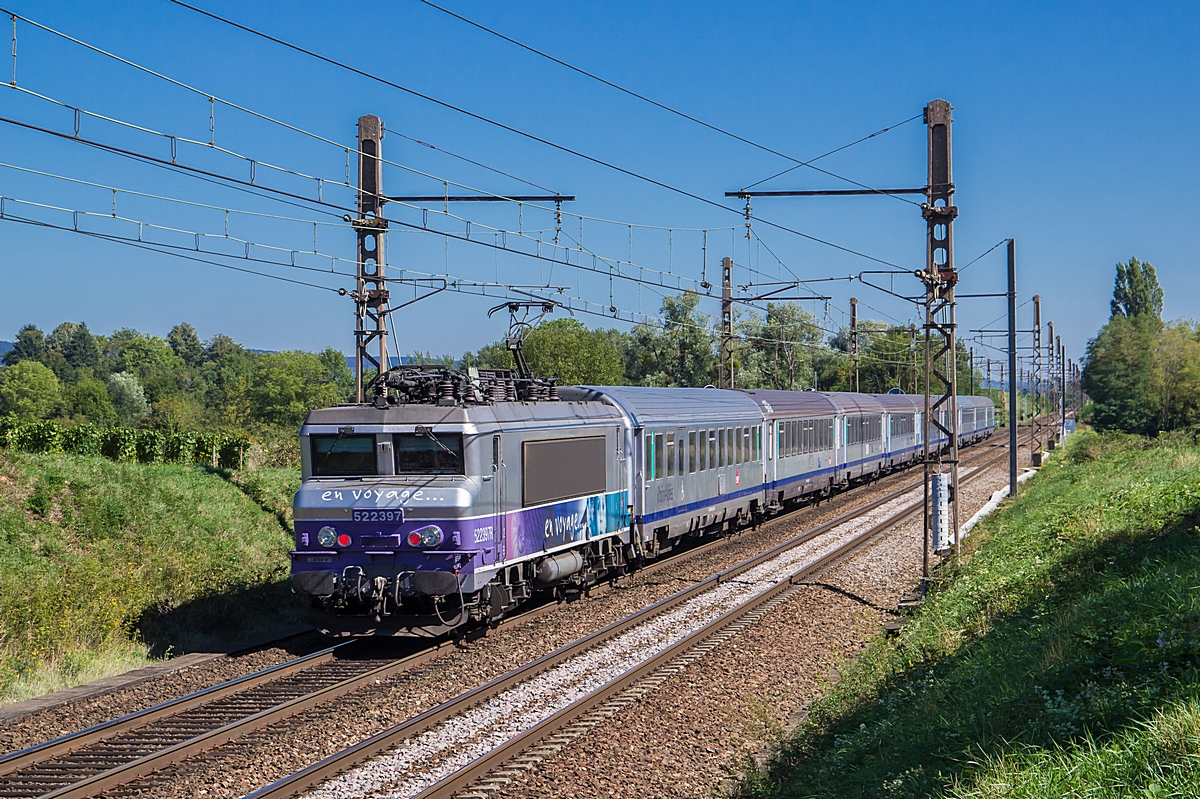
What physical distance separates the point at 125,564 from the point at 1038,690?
50.2 ft

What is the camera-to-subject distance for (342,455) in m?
13.8

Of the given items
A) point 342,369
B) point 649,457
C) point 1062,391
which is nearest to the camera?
point 649,457

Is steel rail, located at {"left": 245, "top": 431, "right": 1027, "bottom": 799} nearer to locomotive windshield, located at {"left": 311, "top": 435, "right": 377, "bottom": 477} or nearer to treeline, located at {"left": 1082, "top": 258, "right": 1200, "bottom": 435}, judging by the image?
locomotive windshield, located at {"left": 311, "top": 435, "right": 377, "bottom": 477}

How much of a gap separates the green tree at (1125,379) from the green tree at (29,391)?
8448cm

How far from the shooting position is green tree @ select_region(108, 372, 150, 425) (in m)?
92.0

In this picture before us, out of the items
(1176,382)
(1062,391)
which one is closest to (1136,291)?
(1176,382)

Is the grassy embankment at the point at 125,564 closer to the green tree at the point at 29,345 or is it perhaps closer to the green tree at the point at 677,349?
the green tree at the point at 677,349

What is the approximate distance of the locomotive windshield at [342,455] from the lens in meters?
13.7

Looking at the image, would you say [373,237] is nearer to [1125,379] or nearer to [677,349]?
[677,349]

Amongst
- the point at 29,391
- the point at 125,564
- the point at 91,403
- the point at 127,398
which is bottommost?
the point at 125,564

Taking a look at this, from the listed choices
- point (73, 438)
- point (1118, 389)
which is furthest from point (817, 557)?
point (1118, 389)

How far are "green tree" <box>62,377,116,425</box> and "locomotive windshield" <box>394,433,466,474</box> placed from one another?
79.0 m

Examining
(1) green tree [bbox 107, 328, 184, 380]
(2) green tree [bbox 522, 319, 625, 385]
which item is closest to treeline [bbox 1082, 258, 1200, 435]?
(2) green tree [bbox 522, 319, 625, 385]

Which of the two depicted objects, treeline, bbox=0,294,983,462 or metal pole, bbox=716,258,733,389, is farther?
treeline, bbox=0,294,983,462
